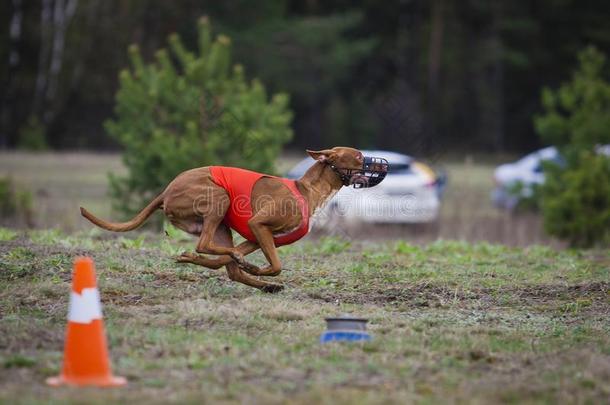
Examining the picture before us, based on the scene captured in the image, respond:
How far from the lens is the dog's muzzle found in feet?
27.8

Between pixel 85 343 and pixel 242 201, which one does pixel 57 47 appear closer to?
pixel 242 201

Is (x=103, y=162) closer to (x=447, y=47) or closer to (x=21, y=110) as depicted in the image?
(x=21, y=110)

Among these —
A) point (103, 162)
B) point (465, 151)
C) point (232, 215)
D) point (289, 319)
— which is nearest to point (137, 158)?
point (232, 215)

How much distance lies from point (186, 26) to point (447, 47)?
1220cm

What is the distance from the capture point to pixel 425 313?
795 centimetres

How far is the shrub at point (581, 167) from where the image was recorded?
57.7 feet

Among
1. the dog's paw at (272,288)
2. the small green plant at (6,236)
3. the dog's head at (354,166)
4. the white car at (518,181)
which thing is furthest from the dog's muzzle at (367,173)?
the white car at (518,181)

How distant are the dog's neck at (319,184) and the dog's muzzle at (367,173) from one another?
0.07 m

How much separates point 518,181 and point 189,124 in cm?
810

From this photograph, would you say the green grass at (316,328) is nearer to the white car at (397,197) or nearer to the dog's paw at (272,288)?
the dog's paw at (272,288)

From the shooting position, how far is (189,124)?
16219 millimetres

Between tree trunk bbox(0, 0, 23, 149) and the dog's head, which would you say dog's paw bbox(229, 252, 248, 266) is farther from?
tree trunk bbox(0, 0, 23, 149)

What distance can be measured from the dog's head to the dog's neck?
0.18 ft

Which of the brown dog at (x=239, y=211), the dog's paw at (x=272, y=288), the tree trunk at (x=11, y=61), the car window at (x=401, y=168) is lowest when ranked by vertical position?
the dog's paw at (x=272, y=288)
